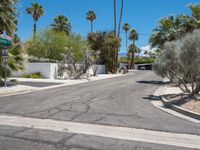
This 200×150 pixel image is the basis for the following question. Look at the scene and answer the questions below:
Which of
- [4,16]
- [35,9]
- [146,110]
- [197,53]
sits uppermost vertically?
[35,9]

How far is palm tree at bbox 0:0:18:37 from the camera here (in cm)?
1830

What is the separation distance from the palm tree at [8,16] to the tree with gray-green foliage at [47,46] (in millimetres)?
18240

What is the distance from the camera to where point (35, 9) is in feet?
180

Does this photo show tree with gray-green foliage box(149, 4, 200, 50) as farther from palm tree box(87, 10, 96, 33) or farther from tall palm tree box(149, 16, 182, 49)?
palm tree box(87, 10, 96, 33)

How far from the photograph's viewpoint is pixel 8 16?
18.8 metres

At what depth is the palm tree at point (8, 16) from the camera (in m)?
18.3

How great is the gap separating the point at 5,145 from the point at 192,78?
1022cm

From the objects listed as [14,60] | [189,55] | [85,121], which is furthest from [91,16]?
[85,121]

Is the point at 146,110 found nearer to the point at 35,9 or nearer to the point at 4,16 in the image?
the point at 4,16

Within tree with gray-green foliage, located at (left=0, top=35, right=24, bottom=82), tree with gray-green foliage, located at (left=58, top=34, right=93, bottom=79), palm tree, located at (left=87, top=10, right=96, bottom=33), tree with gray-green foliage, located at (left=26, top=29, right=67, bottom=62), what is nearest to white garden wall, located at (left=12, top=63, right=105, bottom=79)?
tree with gray-green foliage, located at (left=58, top=34, right=93, bottom=79)

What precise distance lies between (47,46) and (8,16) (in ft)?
64.2

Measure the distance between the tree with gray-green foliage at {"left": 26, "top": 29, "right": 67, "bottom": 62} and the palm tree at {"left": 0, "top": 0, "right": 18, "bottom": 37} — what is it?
18.2 meters

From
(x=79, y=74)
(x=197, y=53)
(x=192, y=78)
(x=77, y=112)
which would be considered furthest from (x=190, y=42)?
(x=79, y=74)

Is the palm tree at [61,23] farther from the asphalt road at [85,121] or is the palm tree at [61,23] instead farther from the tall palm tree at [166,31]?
the asphalt road at [85,121]
